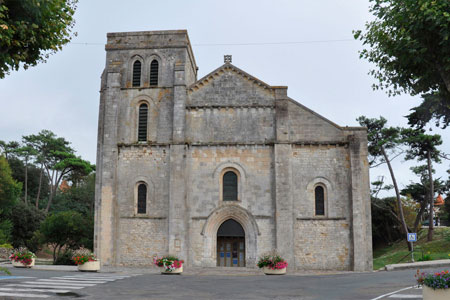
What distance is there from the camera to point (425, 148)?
121 feet

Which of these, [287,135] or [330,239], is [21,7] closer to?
[287,135]

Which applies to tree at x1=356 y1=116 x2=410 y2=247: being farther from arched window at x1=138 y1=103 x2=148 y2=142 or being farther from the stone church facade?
arched window at x1=138 y1=103 x2=148 y2=142

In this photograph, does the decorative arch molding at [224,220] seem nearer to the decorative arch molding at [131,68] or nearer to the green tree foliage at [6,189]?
the decorative arch molding at [131,68]

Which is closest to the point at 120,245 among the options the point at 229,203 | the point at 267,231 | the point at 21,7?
the point at 229,203

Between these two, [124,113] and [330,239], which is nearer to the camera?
[330,239]

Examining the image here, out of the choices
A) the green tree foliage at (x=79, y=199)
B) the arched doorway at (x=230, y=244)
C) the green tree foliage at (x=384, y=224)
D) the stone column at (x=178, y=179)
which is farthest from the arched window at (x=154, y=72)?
the green tree foliage at (x=79, y=199)

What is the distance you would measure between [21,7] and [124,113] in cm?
1762

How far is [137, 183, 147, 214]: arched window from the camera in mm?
25781

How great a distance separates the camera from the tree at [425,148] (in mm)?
35781

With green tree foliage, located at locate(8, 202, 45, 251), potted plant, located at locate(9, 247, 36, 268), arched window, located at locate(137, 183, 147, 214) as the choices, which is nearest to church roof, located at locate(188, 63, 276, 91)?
arched window, located at locate(137, 183, 147, 214)

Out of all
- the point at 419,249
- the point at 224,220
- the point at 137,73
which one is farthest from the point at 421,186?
the point at 137,73

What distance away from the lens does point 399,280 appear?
15750 mm

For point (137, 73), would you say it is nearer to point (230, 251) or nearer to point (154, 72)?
point (154, 72)

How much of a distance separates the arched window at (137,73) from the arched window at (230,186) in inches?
328
